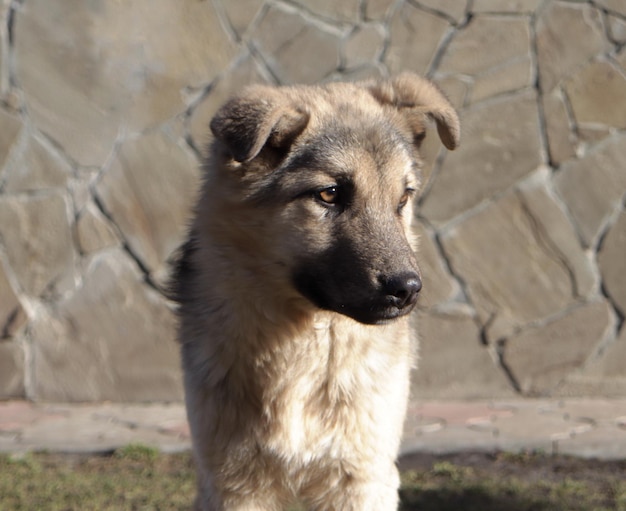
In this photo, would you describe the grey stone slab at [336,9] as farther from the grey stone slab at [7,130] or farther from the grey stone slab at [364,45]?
the grey stone slab at [7,130]

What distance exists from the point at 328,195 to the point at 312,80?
3.58 meters

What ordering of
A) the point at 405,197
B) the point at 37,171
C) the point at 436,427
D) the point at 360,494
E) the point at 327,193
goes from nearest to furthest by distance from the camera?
the point at 327,193
the point at 360,494
the point at 405,197
the point at 436,427
the point at 37,171

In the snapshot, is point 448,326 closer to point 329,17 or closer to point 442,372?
point 442,372

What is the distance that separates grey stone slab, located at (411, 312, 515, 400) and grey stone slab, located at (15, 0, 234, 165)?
245 centimetres

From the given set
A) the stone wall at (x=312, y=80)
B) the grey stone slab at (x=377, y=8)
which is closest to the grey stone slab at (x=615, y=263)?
the stone wall at (x=312, y=80)

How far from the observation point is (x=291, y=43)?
275 inches

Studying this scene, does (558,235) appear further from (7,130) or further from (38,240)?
(7,130)

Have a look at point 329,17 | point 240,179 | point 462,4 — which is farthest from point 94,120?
point 240,179

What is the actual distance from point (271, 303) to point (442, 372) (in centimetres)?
355

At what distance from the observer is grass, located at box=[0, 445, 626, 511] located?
5129mm

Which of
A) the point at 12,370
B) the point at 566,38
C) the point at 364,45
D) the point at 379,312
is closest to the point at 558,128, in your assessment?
the point at 566,38

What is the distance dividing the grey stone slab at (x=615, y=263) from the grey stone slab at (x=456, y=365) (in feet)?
3.19

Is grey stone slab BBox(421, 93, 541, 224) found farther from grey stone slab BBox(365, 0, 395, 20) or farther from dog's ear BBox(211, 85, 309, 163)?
dog's ear BBox(211, 85, 309, 163)

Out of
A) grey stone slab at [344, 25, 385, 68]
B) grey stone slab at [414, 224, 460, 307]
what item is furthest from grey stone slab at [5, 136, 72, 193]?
grey stone slab at [414, 224, 460, 307]
